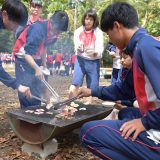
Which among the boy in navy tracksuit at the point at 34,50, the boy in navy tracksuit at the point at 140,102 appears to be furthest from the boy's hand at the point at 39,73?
the boy in navy tracksuit at the point at 140,102

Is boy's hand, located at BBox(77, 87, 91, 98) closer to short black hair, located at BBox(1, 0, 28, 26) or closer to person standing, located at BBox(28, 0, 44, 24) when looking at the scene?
short black hair, located at BBox(1, 0, 28, 26)

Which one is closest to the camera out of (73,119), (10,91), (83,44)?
(73,119)

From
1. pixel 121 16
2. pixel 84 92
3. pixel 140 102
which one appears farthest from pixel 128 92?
pixel 121 16

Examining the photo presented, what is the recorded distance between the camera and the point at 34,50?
4.56 metres

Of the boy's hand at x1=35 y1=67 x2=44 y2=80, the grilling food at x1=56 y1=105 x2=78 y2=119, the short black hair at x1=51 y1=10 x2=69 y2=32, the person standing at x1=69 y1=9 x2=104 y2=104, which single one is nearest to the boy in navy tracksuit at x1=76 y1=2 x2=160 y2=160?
the grilling food at x1=56 y1=105 x2=78 y2=119

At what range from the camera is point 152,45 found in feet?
7.55

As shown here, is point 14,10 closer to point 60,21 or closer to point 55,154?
point 60,21

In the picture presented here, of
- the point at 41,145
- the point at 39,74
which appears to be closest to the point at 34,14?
the point at 39,74

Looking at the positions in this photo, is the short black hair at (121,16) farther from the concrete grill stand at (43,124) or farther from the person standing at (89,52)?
the person standing at (89,52)

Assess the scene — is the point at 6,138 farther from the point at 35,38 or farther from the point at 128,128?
the point at 128,128

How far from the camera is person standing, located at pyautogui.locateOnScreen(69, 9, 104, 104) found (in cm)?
582

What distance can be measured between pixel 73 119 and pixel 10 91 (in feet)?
18.9

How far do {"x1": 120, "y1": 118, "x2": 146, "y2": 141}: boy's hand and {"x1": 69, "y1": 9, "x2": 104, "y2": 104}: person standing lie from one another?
10.8 ft

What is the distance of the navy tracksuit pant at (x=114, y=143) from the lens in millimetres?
2436
